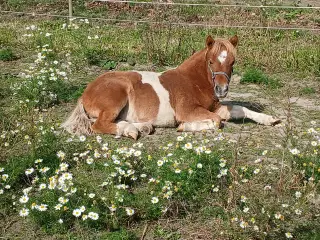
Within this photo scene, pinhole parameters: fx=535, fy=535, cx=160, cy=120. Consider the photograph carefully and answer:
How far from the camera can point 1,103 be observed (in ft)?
25.7

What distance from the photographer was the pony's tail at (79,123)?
21.7 feet

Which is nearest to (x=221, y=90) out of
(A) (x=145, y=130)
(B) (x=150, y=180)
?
(A) (x=145, y=130)

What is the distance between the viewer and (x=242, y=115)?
23.6 ft

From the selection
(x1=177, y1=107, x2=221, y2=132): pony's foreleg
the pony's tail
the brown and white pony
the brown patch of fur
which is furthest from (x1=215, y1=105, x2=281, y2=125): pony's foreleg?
the pony's tail

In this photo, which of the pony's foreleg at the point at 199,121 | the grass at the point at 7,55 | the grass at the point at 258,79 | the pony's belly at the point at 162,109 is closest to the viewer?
the pony's foreleg at the point at 199,121

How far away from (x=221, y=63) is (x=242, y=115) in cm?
89

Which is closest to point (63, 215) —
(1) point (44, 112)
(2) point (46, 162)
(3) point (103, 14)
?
(2) point (46, 162)

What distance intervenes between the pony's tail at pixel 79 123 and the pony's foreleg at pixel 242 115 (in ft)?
5.76

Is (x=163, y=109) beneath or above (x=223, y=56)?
beneath

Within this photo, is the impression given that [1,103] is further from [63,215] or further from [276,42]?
[276,42]

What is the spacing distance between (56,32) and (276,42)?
179 inches

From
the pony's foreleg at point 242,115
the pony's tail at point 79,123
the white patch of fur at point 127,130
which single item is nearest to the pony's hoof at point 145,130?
the white patch of fur at point 127,130

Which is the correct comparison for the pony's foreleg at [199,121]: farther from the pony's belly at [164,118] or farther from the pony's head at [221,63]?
the pony's head at [221,63]

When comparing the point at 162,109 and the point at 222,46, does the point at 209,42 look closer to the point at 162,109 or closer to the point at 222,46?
the point at 222,46
